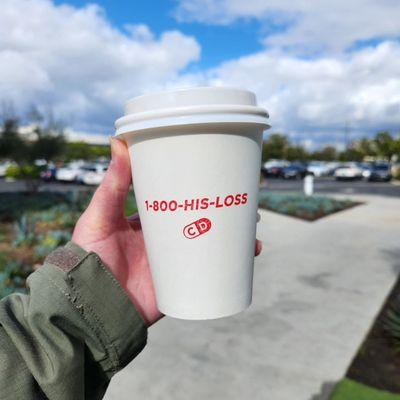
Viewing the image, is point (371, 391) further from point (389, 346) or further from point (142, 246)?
point (142, 246)

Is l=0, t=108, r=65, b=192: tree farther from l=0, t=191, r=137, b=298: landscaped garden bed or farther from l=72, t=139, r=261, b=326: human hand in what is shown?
l=72, t=139, r=261, b=326: human hand

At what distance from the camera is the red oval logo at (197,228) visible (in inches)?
47.2

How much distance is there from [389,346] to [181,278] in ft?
9.56

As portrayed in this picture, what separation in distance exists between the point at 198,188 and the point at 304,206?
10.6 meters

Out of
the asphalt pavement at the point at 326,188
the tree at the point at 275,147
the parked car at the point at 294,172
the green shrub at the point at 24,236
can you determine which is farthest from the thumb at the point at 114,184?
the tree at the point at 275,147

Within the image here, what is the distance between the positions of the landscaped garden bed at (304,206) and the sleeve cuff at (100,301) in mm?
9297

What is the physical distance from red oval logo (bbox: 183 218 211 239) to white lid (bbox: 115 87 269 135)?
290mm

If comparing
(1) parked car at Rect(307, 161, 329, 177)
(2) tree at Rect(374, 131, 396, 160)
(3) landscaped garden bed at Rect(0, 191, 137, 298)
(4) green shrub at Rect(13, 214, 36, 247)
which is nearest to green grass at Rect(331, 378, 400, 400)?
(3) landscaped garden bed at Rect(0, 191, 137, 298)

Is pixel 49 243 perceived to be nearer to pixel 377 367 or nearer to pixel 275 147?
pixel 377 367

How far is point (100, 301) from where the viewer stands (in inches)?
46.7

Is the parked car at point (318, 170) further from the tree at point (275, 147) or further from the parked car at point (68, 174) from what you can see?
the parked car at point (68, 174)

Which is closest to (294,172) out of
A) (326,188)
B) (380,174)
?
(380,174)

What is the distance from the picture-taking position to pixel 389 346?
3.44 meters

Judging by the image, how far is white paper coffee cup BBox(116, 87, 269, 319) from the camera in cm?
114
